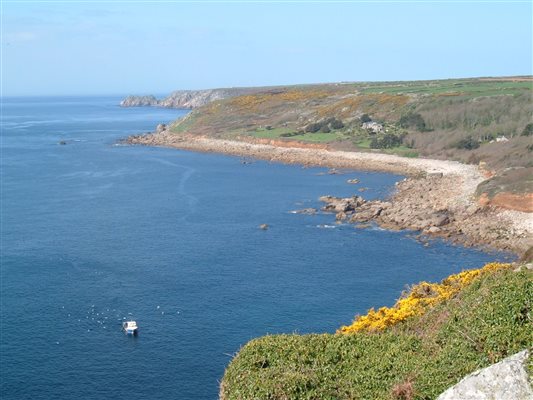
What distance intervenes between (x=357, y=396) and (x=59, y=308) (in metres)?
31.1

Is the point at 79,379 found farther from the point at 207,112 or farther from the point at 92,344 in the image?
the point at 207,112

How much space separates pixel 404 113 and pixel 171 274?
84.6 meters

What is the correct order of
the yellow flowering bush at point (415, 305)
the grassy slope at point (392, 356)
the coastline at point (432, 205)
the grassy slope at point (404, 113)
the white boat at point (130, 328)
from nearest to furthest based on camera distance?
the grassy slope at point (392, 356) < the yellow flowering bush at point (415, 305) < the white boat at point (130, 328) < the coastline at point (432, 205) < the grassy slope at point (404, 113)

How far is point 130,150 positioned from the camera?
12356 cm

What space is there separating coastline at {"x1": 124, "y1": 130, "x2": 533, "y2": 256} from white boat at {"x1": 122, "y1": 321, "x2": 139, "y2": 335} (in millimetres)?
30573

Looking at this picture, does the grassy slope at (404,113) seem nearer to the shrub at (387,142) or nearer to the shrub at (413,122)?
the shrub at (413,122)

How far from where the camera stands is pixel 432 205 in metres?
67.8

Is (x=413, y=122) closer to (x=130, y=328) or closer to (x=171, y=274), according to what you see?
(x=171, y=274)

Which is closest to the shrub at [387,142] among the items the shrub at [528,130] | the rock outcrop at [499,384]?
the shrub at [528,130]

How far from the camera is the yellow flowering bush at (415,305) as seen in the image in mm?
24797

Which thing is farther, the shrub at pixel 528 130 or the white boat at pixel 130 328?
the shrub at pixel 528 130

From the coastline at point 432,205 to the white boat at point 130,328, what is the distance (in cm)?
3057

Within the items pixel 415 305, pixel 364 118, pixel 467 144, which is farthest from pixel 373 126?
pixel 415 305

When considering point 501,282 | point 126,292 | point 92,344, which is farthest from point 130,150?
point 501,282
